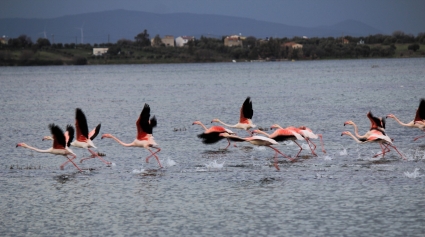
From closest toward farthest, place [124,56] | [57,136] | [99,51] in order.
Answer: [57,136] < [124,56] < [99,51]

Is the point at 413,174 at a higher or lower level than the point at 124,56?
higher

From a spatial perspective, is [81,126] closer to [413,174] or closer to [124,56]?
[413,174]

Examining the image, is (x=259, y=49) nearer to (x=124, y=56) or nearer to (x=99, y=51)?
(x=124, y=56)

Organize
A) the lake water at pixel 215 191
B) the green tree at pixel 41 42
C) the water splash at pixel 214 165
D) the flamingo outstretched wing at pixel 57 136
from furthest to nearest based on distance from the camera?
the green tree at pixel 41 42, the water splash at pixel 214 165, the flamingo outstretched wing at pixel 57 136, the lake water at pixel 215 191

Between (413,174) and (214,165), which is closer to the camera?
(413,174)

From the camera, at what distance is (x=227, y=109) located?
3884 cm

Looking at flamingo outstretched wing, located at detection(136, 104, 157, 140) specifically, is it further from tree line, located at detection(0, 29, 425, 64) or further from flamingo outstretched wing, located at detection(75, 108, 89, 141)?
tree line, located at detection(0, 29, 425, 64)

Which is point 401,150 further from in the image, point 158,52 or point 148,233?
point 158,52

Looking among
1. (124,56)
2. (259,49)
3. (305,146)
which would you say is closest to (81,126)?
(305,146)

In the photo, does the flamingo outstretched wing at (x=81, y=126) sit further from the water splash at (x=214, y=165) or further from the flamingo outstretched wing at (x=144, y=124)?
the water splash at (x=214, y=165)

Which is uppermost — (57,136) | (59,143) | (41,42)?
(57,136)

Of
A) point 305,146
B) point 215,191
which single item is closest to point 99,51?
point 305,146

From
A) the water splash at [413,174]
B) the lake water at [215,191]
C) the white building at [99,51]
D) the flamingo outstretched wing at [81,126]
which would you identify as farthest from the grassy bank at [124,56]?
the water splash at [413,174]

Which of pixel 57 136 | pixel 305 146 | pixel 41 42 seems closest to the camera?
pixel 57 136
